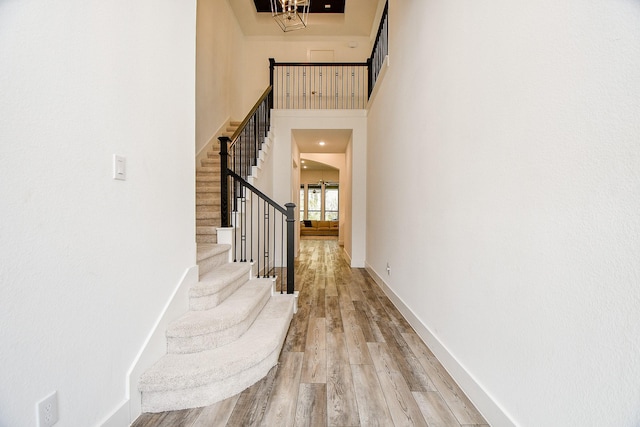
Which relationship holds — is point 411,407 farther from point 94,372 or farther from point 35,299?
point 35,299

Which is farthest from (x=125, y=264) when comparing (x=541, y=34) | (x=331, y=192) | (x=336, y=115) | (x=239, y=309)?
(x=331, y=192)

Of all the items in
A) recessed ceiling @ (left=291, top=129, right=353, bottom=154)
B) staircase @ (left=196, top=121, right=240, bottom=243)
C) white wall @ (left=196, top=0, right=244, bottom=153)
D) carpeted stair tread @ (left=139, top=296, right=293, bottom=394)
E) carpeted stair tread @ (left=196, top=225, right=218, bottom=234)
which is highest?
white wall @ (left=196, top=0, right=244, bottom=153)

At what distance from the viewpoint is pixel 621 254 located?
831 mm

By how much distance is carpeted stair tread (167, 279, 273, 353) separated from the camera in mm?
1807

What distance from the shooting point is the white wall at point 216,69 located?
15.1 ft

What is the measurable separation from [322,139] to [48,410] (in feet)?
A: 19.5

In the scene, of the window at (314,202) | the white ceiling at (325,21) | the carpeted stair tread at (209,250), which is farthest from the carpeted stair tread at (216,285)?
the window at (314,202)

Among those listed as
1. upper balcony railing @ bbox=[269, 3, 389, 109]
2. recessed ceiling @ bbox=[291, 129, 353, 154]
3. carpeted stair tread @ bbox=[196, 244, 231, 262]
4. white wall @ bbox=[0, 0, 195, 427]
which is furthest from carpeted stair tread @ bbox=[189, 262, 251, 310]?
upper balcony railing @ bbox=[269, 3, 389, 109]

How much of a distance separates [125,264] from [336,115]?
15.8 feet

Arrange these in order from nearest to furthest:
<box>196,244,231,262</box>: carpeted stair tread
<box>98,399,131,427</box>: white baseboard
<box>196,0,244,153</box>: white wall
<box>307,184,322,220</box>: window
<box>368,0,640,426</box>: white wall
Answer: <box>368,0,640,426</box>: white wall < <box>98,399,131,427</box>: white baseboard < <box>196,244,231,262</box>: carpeted stair tread < <box>196,0,244,153</box>: white wall < <box>307,184,322,220</box>: window

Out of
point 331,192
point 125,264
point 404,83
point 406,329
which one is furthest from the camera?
point 331,192

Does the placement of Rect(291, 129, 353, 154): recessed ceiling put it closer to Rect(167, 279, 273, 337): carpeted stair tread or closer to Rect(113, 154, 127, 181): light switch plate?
Rect(167, 279, 273, 337): carpeted stair tread

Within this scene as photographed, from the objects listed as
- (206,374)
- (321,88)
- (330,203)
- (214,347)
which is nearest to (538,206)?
(206,374)

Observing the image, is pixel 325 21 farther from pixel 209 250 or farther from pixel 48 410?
pixel 48 410
